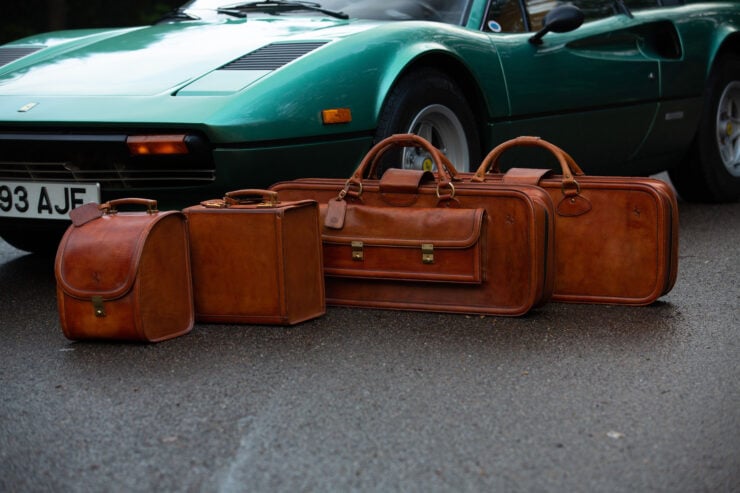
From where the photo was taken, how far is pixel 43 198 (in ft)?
11.9

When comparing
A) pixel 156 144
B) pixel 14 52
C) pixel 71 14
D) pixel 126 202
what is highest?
pixel 14 52

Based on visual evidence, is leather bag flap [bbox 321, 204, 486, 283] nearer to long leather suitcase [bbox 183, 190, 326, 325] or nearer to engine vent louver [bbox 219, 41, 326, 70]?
long leather suitcase [bbox 183, 190, 326, 325]

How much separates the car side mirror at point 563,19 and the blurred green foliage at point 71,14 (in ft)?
26.6

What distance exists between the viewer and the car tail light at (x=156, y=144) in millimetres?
3398

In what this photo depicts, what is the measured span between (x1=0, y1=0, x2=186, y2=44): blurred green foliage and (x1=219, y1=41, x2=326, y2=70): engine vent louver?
27.0 ft

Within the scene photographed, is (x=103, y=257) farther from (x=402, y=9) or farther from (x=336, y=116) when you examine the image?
(x=402, y=9)

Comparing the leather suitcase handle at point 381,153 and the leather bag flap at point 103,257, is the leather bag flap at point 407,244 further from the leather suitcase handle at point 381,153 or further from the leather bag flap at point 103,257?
the leather bag flap at point 103,257

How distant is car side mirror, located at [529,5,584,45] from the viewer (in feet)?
14.6

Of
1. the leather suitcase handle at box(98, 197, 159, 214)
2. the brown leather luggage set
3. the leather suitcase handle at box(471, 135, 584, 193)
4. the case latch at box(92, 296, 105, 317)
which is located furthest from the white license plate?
the leather suitcase handle at box(471, 135, 584, 193)

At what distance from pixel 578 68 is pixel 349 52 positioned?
134 cm

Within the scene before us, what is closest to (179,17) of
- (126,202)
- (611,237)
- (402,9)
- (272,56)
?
(402,9)

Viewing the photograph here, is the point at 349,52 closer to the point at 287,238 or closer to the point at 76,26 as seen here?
the point at 287,238

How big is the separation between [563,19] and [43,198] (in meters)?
2.18

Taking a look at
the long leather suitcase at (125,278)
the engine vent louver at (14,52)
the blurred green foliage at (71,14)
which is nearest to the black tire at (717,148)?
the engine vent louver at (14,52)
